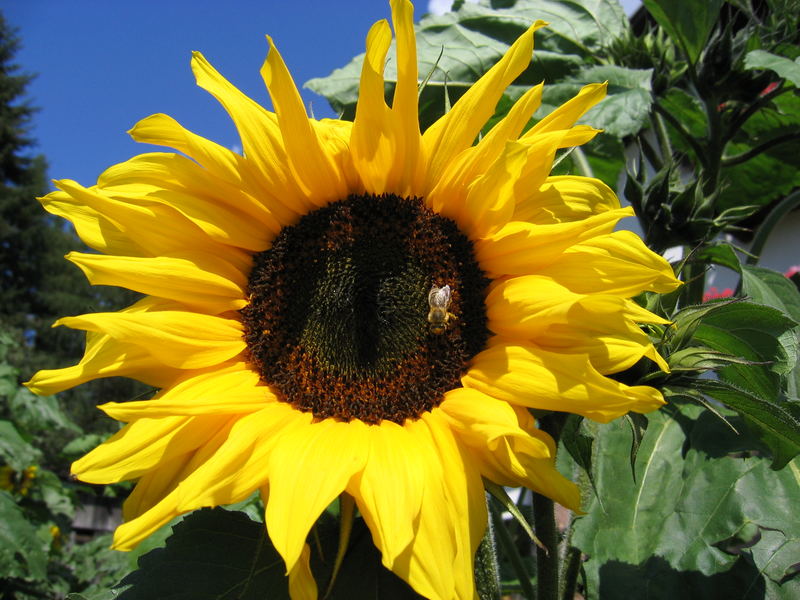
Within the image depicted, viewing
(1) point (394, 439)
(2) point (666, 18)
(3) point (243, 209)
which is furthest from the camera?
(2) point (666, 18)

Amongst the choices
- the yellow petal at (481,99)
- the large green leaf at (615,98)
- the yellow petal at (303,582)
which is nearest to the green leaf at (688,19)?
the large green leaf at (615,98)

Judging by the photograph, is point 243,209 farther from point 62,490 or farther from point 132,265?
point 62,490

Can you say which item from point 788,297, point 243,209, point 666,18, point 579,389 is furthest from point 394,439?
point 666,18

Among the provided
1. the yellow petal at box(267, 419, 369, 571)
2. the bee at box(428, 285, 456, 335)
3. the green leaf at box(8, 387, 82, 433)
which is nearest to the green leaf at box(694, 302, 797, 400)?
the bee at box(428, 285, 456, 335)

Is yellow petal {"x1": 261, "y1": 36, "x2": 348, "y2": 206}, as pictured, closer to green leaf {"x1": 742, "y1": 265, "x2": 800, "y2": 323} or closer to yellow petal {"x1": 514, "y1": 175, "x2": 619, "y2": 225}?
yellow petal {"x1": 514, "y1": 175, "x2": 619, "y2": 225}

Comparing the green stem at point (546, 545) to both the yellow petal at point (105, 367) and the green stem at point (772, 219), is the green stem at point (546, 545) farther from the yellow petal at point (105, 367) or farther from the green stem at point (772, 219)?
the green stem at point (772, 219)

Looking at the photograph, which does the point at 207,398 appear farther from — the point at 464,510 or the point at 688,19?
the point at 688,19

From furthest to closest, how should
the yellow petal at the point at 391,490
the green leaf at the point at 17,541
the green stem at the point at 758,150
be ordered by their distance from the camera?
the green leaf at the point at 17,541 < the green stem at the point at 758,150 < the yellow petal at the point at 391,490
